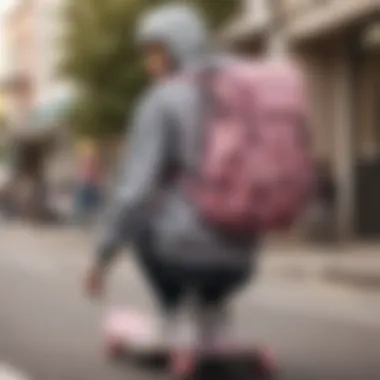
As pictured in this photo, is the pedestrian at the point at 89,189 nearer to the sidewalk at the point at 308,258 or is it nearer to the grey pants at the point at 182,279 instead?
the sidewalk at the point at 308,258

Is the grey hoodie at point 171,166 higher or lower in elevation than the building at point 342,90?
lower

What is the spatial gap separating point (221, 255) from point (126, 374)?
100 centimetres

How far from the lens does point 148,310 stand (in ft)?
29.4

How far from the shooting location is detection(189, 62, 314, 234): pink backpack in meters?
5.50

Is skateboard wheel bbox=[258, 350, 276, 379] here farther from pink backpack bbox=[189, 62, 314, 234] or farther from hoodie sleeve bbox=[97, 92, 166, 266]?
hoodie sleeve bbox=[97, 92, 166, 266]

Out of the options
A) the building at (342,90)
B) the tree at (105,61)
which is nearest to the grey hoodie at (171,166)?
the building at (342,90)

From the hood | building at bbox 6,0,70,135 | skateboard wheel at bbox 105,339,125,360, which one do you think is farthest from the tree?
the hood

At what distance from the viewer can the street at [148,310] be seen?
6.67m

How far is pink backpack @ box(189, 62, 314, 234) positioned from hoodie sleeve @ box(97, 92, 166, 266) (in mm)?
164

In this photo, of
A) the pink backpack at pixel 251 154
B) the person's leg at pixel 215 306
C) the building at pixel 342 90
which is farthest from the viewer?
the building at pixel 342 90

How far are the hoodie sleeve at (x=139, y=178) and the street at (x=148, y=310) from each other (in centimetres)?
87

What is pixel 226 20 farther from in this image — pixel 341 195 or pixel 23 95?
pixel 23 95

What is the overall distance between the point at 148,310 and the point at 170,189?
339cm

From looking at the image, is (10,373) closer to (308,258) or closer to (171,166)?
(171,166)
